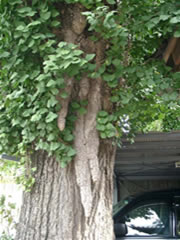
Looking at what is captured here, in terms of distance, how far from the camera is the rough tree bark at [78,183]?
2.55m

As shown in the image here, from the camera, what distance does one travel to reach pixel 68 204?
2576mm

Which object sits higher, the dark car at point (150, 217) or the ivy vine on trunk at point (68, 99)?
the ivy vine on trunk at point (68, 99)

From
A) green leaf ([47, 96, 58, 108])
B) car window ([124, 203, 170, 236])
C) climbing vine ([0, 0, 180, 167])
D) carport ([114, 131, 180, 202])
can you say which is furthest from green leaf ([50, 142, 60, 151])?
car window ([124, 203, 170, 236])

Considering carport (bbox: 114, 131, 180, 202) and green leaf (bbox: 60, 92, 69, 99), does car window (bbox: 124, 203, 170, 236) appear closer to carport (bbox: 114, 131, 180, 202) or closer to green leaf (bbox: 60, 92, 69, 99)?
carport (bbox: 114, 131, 180, 202)

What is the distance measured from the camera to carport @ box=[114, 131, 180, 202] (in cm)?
478

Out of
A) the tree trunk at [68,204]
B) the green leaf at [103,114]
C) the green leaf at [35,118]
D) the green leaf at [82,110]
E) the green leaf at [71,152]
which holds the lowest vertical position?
the tree trunk at [68,204]

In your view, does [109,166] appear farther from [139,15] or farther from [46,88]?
[139,15]

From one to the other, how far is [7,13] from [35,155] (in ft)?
4.12

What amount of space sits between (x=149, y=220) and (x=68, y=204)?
105 inches

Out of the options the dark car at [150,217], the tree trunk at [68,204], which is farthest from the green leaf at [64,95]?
the dark car at [150,217]

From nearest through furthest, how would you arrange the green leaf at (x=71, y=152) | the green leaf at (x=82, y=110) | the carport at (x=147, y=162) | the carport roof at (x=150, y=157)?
the green leaf at (x=71, y=152), the green leaf at (x=82, y=110), the carport roof at (x=150, y=157), the carport at (x=147, y=162)

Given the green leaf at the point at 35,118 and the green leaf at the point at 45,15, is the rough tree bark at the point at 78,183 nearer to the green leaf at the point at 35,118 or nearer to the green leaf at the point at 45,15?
the green leaf at the point at 35,118

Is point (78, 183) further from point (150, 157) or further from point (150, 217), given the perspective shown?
point (150, 157)

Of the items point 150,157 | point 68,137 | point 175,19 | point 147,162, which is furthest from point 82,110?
point 147,162
